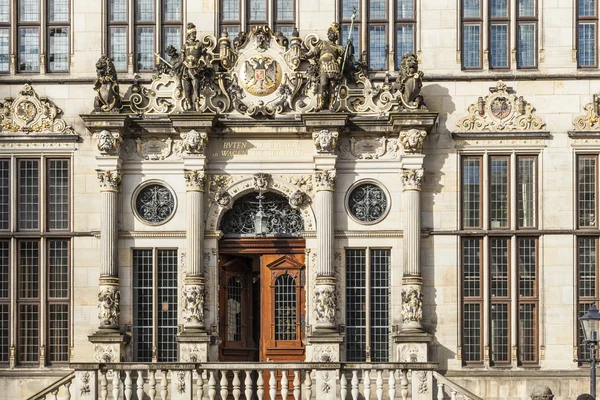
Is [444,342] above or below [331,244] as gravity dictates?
below

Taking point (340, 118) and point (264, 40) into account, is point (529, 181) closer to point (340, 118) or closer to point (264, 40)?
point (340, 118)

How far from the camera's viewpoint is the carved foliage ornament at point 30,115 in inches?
1152

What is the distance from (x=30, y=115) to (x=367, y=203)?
7584mm

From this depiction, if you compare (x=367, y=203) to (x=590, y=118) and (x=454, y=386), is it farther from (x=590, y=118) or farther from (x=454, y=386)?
(x=590, y=118)

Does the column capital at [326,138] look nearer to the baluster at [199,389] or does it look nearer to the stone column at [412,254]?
the stone column at [412,254]

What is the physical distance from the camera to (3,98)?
2942 centimetres

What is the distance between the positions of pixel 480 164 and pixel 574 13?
3883mm

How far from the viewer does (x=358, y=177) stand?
→ 1140 inches

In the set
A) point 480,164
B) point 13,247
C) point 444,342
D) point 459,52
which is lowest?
point 444,342


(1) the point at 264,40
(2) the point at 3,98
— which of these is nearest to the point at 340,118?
(1) the point at 264,40

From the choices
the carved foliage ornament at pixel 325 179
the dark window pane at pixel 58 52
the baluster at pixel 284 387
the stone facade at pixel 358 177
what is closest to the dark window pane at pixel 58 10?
Result: the dark window pane at pixel 58 52

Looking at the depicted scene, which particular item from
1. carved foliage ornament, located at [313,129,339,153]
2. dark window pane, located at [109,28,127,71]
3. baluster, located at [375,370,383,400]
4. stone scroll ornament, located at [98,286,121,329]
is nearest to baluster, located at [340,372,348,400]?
baluster, located at [375,370,383,400]

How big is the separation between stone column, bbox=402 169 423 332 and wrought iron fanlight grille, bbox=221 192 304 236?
2.38 m

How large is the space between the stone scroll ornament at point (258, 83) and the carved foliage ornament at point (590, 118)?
142 inches
